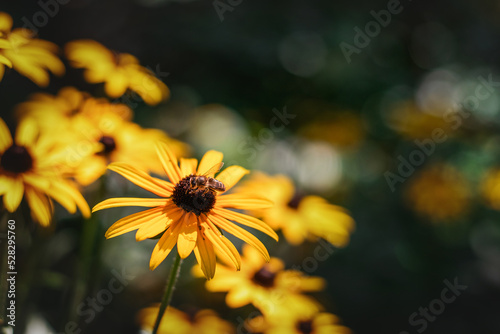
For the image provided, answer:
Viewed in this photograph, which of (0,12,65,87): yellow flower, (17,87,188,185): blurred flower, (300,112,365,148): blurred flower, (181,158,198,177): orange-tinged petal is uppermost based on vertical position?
(0,12,65,87): yellow flower

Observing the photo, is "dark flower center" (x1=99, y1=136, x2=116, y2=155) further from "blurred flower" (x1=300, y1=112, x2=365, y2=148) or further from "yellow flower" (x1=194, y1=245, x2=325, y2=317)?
"blurred flower" (x1=300, y1=112, x2=365, y2=148)

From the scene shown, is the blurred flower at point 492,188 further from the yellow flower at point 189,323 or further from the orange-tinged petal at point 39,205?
the orange-tinged petal at point 39,205

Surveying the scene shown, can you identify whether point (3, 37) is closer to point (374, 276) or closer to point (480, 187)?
point (374, 276)

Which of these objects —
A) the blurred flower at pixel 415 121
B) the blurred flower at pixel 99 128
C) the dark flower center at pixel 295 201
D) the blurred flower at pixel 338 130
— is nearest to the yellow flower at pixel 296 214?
the dark flower center at pixel 295 201

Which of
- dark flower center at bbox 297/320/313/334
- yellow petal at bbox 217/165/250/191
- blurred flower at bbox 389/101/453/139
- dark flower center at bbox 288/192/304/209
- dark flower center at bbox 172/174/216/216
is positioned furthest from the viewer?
blurred flower at bbox 389/101/453/139

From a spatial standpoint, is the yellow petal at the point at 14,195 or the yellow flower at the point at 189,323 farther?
the yellow flower at the point at 189,323

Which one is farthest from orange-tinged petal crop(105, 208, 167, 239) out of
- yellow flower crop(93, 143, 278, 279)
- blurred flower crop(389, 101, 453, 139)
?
blurred flower crop(389, 101, 453, 139)

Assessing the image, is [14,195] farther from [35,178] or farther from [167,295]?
[167,295]
